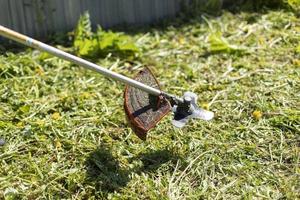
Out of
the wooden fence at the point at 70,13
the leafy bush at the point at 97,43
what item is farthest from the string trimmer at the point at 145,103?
the wooden fence at the point at 70,13

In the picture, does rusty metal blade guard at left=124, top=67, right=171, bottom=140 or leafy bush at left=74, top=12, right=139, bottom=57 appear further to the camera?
leafy bush at left=74, top=12, right=139, bottom=57

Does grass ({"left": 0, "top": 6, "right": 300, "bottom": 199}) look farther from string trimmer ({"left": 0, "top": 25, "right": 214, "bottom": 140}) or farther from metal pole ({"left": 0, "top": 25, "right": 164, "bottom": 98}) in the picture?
metal pole ({"left": 0, "top": 25, "right": 164, "bottom": 98})

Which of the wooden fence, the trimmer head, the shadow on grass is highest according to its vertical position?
the wooden fence

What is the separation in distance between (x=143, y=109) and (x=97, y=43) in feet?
5.51

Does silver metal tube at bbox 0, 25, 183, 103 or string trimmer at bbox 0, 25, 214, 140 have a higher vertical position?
silver metal tube at bbox 0, 25, 183, 103

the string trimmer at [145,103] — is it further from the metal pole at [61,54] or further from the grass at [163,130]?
the grass at [163,130]

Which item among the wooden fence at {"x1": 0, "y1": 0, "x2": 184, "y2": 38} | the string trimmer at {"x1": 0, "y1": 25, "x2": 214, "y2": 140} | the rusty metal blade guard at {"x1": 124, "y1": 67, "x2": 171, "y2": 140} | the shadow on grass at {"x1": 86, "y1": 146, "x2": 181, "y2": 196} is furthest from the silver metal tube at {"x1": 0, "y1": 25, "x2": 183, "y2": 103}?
the wooden fence at {"x1": 0, "y1": 0, "x2": 184, "y2": 38}

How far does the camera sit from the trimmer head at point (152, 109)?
3.37 metres

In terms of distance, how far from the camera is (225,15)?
19.4ft

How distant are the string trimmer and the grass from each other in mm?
271

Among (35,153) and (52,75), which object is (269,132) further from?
(52,75)

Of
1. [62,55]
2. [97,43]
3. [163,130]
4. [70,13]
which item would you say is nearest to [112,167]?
[163,130]

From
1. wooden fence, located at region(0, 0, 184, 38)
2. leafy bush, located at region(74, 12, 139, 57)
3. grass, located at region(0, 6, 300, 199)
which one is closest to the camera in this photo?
grass, located at region(0, 6, 300, 199)

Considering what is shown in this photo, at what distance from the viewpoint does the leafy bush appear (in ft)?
16.1
